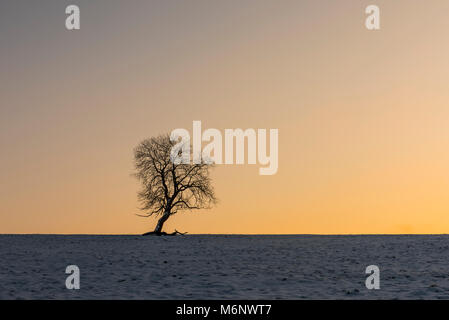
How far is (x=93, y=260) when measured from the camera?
3406 centimetres

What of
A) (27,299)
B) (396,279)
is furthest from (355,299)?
(27,299)

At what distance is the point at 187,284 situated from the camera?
22797mm

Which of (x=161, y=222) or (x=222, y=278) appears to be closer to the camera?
(x=222, y=278)

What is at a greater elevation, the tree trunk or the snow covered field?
the tree trunk

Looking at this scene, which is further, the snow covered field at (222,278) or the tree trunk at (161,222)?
the tree trunk at (161,222)

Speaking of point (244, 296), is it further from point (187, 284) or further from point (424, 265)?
point (424, 265)

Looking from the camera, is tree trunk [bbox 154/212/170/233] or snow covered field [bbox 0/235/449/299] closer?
snow covered field [bbox 0/235/449/299]

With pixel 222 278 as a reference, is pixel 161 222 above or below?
above

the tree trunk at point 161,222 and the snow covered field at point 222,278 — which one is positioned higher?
the tree trunk at point 161,222
